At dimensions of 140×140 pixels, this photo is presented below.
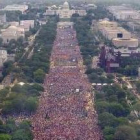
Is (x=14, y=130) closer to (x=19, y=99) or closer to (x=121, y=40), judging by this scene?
(x=19, y=99)

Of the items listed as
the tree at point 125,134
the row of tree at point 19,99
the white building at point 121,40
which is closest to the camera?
the tree at point 125,134

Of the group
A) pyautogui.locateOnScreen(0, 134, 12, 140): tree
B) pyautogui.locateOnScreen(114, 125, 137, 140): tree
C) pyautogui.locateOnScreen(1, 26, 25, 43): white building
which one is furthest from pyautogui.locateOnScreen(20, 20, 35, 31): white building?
pyautogui.locateOnScreen(114, 125, 137, 140): tree

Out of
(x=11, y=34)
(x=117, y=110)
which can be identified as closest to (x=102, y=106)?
(x=117, y=110)

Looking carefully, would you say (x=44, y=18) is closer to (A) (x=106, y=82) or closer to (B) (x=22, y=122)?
(A) (x=106, y=82)

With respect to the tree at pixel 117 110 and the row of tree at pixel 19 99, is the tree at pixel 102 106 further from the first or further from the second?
the row of tree at pixel 19 99

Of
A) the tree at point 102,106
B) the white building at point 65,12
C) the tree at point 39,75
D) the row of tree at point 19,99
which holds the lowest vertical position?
the white building at point 65,12

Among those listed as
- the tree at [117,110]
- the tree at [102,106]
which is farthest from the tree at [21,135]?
the tree at [117,110]
